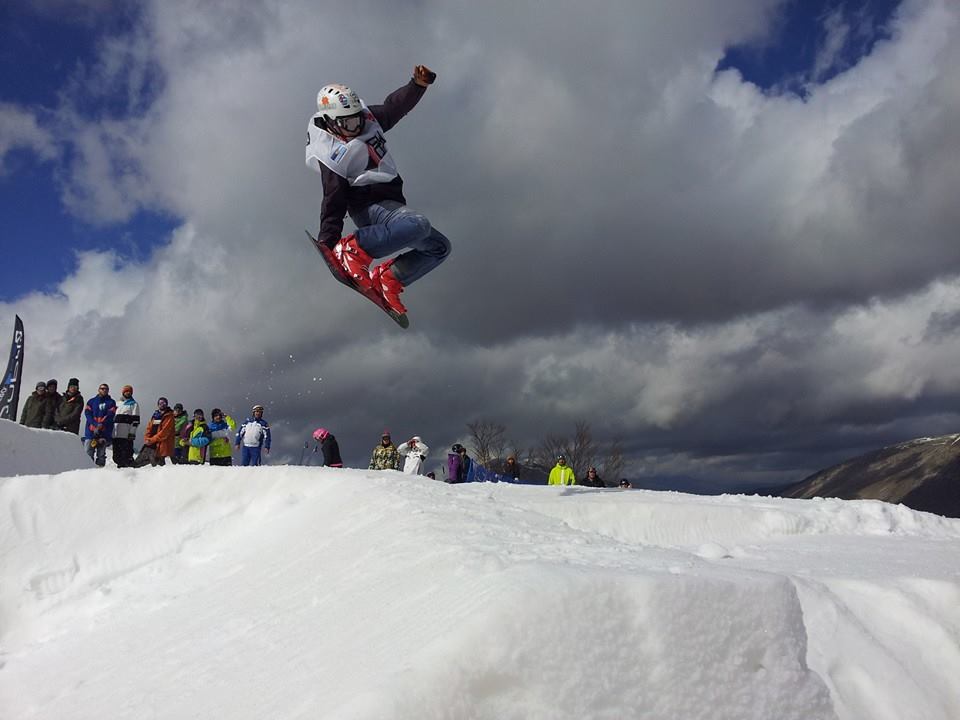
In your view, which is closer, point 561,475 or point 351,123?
point 351,123

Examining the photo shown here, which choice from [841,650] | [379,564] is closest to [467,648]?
[379,564]

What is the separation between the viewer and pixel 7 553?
628 cm

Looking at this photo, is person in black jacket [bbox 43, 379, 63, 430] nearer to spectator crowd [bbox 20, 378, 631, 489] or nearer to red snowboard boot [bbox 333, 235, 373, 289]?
spectator crowd [bbox 20, 378, 631, 489]

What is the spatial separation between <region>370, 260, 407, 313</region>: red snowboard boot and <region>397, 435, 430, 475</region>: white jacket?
26.7 ft

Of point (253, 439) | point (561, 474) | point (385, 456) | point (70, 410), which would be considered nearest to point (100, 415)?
point (70, 410)

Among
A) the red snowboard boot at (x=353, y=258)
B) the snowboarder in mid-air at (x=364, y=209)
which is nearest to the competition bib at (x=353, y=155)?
the snowboarder in mid-air at (x=364, y=209)

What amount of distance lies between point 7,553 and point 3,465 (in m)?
7.03

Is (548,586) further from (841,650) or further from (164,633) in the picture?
(164,633)

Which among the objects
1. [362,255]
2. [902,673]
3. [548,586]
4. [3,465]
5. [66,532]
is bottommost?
[902,673]

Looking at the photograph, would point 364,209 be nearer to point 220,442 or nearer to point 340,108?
point 340,108

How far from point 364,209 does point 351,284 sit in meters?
0.75

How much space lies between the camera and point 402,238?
20.3ft

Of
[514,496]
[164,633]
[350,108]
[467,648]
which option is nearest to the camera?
[467,648]

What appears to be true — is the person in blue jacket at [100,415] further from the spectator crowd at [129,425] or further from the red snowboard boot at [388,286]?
the red snowboard boot at [388,286]
